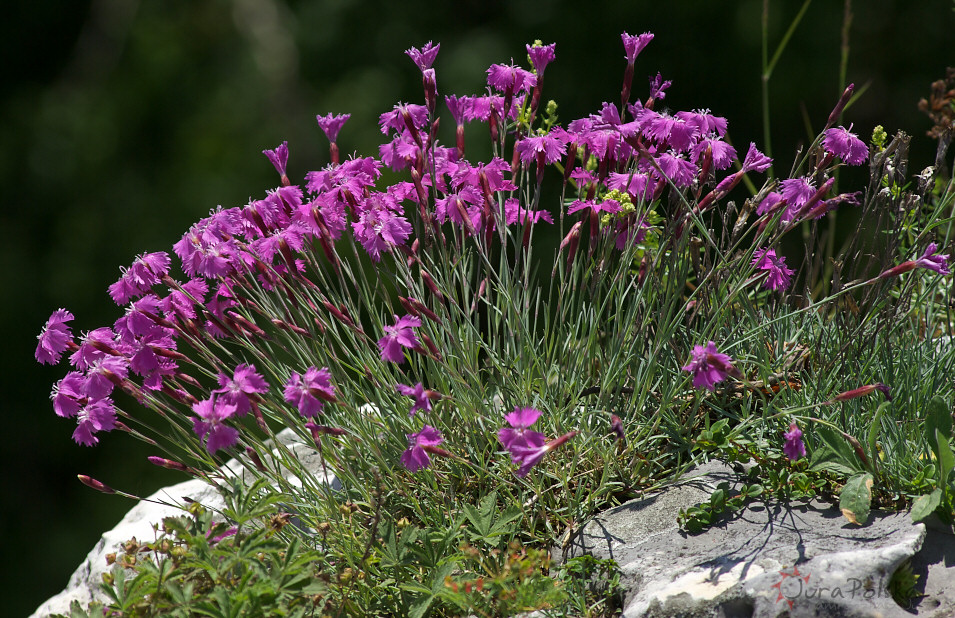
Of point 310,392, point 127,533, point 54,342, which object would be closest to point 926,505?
point 310,392

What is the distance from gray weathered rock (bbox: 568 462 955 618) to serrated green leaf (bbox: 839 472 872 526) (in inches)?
1.1

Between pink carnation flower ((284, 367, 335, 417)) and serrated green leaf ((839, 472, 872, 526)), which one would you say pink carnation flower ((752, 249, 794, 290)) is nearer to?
serrated green leaf ((839, 472, 872, 526))

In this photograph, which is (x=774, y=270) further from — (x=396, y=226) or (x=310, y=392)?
(x=310, y=392)

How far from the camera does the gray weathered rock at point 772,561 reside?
132cm

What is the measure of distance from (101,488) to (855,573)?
4.70ft

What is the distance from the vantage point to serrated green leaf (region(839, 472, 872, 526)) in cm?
144

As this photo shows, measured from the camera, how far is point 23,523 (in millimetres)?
6027

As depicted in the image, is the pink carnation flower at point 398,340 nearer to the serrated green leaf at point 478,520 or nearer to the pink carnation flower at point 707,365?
the serrated green leaf at point 478,520

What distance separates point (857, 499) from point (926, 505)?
0.11 m

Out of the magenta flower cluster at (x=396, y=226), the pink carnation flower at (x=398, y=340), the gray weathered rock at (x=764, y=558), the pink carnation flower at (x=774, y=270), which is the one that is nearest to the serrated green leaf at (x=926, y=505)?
the gray weathered rock at (x=764, y=558)

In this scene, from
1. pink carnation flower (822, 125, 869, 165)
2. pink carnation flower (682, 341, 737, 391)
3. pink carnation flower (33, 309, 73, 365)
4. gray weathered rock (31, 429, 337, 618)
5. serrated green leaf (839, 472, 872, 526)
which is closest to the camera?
pink carnation flower (682, 341, 737, 391)

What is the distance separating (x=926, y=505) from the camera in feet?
4.59

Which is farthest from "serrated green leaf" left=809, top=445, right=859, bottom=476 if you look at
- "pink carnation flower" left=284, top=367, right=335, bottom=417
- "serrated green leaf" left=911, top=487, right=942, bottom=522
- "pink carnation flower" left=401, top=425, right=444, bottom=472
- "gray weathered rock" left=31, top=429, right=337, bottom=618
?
"gray weathered rock" left=31, top=429, right=337, bottom=618

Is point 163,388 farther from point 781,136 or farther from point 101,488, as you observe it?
point 781,136
